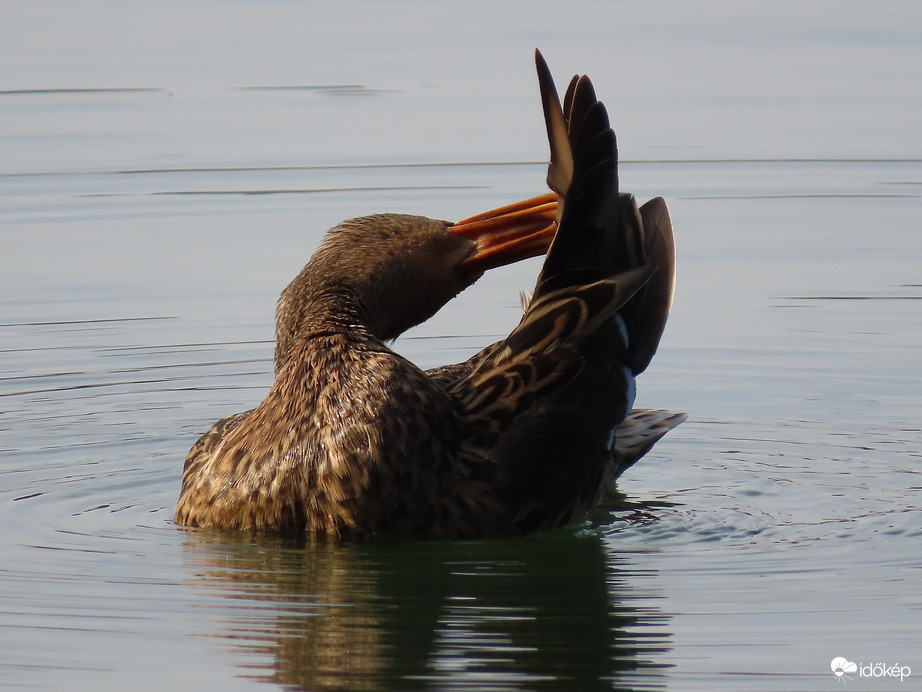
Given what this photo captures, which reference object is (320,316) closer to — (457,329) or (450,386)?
(450,386)

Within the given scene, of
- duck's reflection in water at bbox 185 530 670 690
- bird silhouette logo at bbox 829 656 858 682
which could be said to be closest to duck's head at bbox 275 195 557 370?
duck's reflection in water at bbox 185 530 670 690

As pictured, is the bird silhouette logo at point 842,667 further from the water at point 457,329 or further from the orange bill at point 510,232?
the orange bill at point 510,232

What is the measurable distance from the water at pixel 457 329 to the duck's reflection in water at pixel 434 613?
0.05ft

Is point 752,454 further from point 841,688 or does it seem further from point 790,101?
point 790,101

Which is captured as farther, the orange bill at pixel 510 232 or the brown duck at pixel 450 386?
the orange bill at pixel 510 232

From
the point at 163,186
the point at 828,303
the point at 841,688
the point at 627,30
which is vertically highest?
the point at 627,30

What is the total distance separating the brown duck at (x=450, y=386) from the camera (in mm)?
6637

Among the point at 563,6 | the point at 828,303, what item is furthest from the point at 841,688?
the point at 563,6

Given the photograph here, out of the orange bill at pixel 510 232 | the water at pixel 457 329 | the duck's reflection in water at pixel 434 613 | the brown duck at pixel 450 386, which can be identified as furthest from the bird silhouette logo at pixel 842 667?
the orange bill at pixel 510 232

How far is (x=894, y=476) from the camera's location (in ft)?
25.5

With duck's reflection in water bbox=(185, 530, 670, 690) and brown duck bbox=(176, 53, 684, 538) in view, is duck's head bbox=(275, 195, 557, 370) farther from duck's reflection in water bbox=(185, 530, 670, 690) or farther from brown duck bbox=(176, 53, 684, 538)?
duck's reflection in water bbox=(185, 530, 670, 690)

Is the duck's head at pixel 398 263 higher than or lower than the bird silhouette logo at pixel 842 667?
higher

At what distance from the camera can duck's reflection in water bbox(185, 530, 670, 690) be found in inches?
218

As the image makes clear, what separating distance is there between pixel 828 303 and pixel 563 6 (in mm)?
7925
